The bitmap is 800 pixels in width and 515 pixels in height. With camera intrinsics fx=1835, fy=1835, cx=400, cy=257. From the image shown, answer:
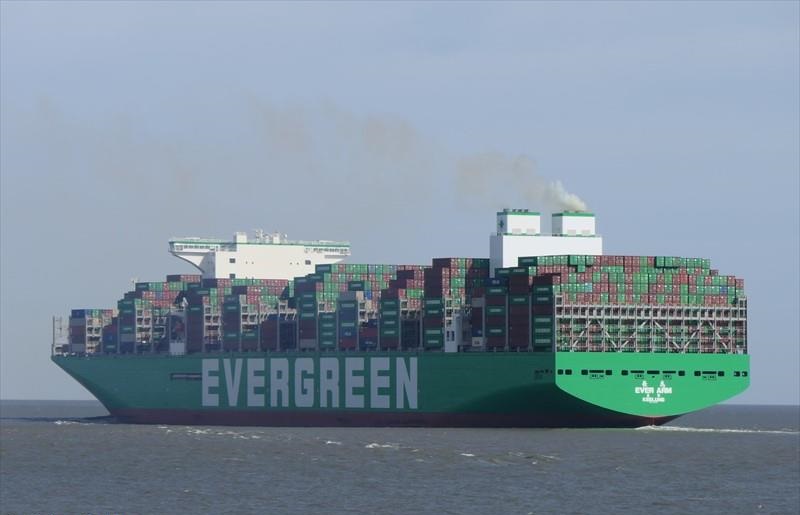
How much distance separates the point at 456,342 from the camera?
288 feet

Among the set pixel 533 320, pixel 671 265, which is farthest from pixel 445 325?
pixel 671 265

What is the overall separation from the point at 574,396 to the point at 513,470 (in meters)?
20.4

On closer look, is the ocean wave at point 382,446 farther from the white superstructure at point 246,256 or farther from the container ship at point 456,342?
the white superstructure at point 246,256

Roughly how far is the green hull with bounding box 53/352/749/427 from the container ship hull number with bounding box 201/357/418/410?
5 cm

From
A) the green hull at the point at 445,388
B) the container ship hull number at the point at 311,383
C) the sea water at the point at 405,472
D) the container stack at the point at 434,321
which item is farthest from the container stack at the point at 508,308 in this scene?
the sea water at the point at 405,472

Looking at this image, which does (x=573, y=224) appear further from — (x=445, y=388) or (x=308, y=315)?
(x=308, y=315)

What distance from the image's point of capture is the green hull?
83.3 meters

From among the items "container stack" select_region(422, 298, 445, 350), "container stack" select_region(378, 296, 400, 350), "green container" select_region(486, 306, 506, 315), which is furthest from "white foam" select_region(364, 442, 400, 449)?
"container stack" select_region(378, 296, 400, 350)

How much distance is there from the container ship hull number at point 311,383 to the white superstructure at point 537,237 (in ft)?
23.9

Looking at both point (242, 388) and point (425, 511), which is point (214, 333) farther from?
point (425, 511)

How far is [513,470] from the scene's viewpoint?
62.9 m

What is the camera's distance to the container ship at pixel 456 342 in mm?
83875

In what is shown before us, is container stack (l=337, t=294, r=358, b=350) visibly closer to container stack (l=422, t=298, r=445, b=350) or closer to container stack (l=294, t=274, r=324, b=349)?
container stack (l=294, t=274, r=324, b=349)

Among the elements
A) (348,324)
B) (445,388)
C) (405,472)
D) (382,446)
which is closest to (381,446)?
(382,446)
